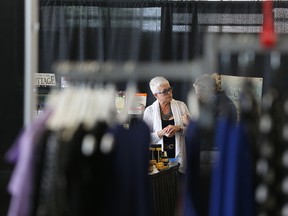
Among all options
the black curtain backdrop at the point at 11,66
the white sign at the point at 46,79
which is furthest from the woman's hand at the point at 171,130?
the black curtain backdrop at the point at 11,66

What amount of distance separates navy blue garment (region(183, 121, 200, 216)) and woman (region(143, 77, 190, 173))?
2.22 meters

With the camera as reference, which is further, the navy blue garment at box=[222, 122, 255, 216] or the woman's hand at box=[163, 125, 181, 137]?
the woman's hand at box=[163, 125, 181, 137]

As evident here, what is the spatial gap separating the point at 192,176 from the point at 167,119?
2319 millimetres

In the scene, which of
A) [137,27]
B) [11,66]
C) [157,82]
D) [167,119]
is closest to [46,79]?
[137,27]

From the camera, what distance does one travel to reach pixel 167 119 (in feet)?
11.9

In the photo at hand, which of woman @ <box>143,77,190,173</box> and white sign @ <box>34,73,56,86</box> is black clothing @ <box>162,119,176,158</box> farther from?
white sign @ <box>34,73,56,86</box>

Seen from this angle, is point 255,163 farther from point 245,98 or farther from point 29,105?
point 29,105

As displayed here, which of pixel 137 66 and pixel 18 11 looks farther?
pixel 18 11

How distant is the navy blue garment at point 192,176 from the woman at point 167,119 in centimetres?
222

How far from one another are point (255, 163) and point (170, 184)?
6.71ft

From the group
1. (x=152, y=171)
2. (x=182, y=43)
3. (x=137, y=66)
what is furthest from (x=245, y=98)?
(x=182, y=43)

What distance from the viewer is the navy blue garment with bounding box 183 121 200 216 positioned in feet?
4.24

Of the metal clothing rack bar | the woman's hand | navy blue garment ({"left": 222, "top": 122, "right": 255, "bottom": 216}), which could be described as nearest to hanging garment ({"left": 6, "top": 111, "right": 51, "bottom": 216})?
the metal clothing rack bar

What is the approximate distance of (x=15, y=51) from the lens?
6.44ft
